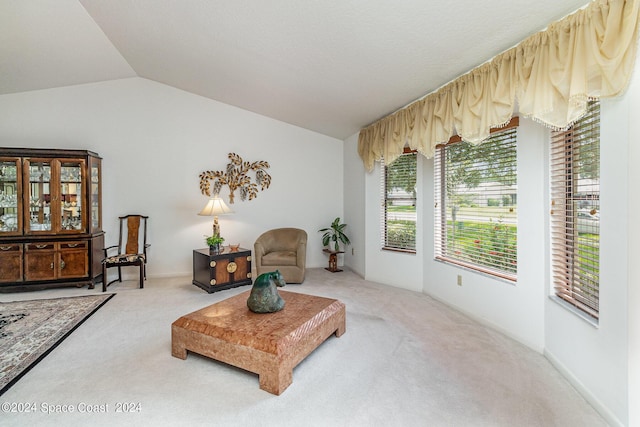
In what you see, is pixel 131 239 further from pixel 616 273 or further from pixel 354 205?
pixel 616 273

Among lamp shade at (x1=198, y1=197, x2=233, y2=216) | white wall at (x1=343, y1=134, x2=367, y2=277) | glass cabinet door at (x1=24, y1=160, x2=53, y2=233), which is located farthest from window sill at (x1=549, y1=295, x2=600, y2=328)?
glass cabinet door at (x1=24, y1=160, x2=53, y2=233)

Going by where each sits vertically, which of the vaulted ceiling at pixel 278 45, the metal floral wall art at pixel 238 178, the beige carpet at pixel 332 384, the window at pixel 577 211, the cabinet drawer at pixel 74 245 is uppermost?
the vaulted ceiling at pixel 278 45

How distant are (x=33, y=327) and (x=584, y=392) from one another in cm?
459

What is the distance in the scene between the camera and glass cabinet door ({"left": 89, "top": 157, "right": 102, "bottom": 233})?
4314mm

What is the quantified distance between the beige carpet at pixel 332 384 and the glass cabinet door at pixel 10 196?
2.25 meters

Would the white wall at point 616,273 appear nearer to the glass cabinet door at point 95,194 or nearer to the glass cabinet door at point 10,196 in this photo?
the glass cabinet door at point 95,194

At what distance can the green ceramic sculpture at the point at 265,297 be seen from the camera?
240 centimetres

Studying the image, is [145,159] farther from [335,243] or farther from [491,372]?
[491,372]

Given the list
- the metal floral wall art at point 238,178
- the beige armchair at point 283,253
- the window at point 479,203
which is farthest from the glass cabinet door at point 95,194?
the window at point 479,203

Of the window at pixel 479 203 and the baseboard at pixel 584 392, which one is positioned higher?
the window at pixel 479 203

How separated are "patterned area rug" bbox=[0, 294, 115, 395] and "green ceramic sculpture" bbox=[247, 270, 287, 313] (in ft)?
5.44

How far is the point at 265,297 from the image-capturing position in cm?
241

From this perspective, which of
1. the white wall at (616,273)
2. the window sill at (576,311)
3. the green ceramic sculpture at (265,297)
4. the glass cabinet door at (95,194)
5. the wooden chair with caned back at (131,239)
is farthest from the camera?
the wooden chair with caned back at (131,239)

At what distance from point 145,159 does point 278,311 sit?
12.7 feet
